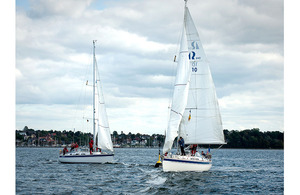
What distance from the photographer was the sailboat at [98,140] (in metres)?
49.6

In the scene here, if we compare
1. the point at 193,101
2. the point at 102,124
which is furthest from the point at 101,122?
the point at 193,101

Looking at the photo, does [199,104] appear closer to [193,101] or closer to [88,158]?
[193,101]

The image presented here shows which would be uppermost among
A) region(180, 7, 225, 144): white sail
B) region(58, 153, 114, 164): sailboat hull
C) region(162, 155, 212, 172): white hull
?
region(180, 7, 225, 144): white sail

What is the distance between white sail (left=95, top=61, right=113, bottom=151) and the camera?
51500 millimetres

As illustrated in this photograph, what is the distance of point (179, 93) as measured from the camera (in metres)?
36.6

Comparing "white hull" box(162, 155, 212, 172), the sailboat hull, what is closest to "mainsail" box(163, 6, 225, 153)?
"white hull" box(162, 155, 212, 172)

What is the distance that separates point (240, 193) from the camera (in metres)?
27.6

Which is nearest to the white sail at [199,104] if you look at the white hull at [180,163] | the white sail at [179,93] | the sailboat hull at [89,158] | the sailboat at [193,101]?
the sailboat at [193,101]

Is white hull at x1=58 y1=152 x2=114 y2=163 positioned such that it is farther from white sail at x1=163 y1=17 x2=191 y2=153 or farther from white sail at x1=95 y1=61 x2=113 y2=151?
white sail at x1=163 y1=17 x2=191 y2=153

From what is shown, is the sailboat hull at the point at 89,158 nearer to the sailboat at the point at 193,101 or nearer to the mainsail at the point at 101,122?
the mainsail at the point at 101,122
